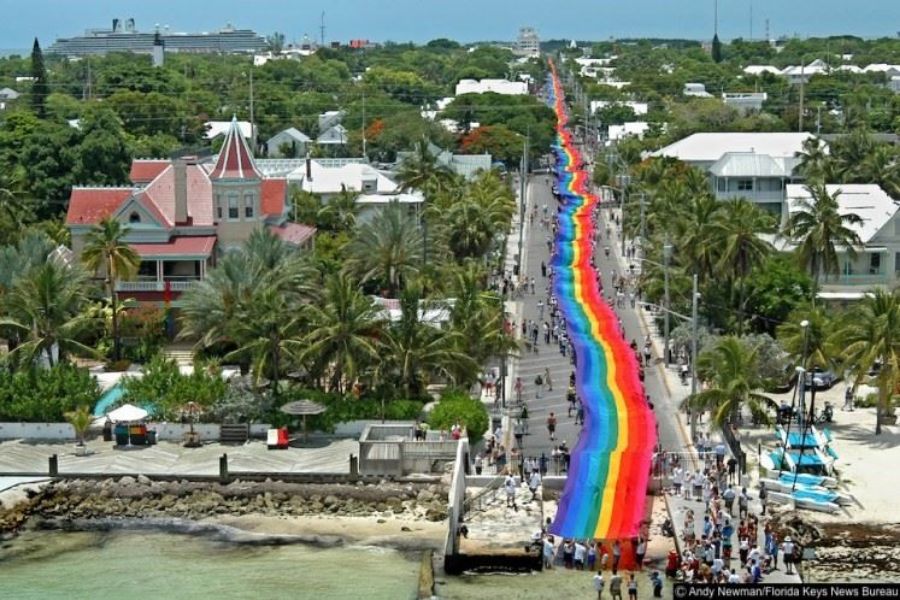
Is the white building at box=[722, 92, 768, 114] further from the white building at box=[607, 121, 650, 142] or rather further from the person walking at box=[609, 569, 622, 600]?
the person walking at box=[609, 569, 622, 600]

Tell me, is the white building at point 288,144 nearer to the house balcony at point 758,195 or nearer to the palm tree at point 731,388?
the house balcony at point 758,195

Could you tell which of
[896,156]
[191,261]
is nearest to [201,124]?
[896,156]

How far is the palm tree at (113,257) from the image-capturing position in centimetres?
6197

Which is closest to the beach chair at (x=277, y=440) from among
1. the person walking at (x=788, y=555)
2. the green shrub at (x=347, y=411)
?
the green shrub at (x=347, y=411)

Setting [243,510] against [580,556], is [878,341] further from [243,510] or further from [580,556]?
[243,510]

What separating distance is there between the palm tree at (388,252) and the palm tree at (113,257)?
1108 centimetres

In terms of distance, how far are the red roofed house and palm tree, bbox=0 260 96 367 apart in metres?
11.0

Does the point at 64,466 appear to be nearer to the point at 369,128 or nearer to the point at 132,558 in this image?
the point at 132,558

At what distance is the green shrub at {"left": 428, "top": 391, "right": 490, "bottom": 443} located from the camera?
5088 centimetres

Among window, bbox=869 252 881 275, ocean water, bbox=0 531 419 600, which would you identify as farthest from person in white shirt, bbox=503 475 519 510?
window, bbox=869 252 881 275

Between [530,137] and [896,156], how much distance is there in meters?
47.1

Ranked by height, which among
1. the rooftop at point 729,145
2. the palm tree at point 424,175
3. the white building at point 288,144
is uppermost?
the white building at point 288,144

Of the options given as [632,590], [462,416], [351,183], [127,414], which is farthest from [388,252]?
[632,590]

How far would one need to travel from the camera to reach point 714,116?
146 m
